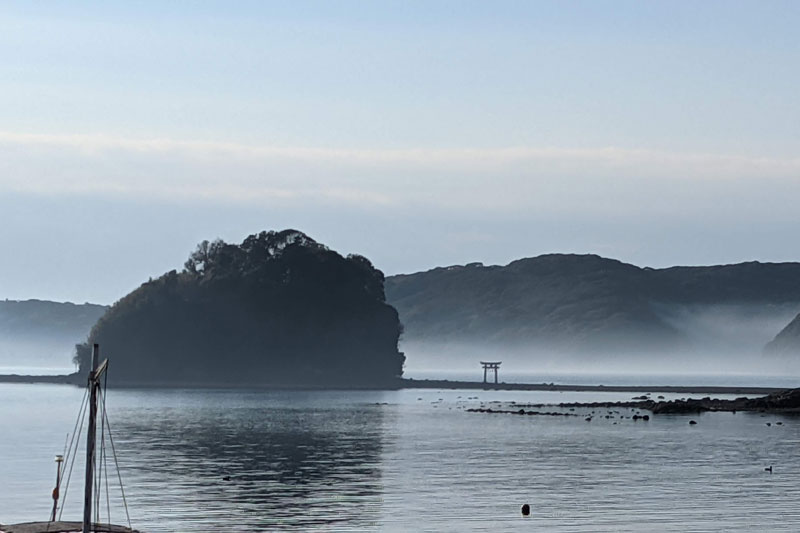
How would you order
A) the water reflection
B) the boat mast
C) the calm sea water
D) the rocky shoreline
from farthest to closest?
the rocky shoreline < the water reflection < the calm sea water < the boat mast

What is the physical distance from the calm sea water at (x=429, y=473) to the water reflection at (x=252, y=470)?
0.48 feet

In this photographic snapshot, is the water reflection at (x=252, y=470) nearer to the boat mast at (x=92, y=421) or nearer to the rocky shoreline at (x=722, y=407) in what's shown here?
the boat mast at (x=92, y=421)

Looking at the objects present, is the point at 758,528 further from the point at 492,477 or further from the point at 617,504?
the point at 492,477

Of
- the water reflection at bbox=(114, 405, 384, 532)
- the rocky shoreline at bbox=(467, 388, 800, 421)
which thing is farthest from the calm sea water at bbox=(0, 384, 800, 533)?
the rocky shoreline at bbox=(467, 388, 800, 421)

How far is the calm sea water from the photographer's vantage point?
5647cm

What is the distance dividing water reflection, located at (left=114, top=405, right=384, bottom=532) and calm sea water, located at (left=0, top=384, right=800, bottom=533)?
0.15 meters

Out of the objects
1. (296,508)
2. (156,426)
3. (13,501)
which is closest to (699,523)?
(296,508)

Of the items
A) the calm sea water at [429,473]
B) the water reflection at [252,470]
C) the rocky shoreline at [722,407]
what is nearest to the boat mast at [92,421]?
the calm sea water at [429,473]

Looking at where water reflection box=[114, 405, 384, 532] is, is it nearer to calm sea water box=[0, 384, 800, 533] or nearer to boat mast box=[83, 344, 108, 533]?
calm sea water box=[0, 384, 800, 533]

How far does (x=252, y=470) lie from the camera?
78.9 meters

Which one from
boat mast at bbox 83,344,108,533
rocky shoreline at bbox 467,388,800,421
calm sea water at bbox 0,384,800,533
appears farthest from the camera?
rocky shoreline at bbox 467,388,800,421

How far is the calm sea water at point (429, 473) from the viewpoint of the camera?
5647cm

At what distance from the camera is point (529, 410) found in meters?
160

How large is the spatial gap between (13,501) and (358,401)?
137 meters
